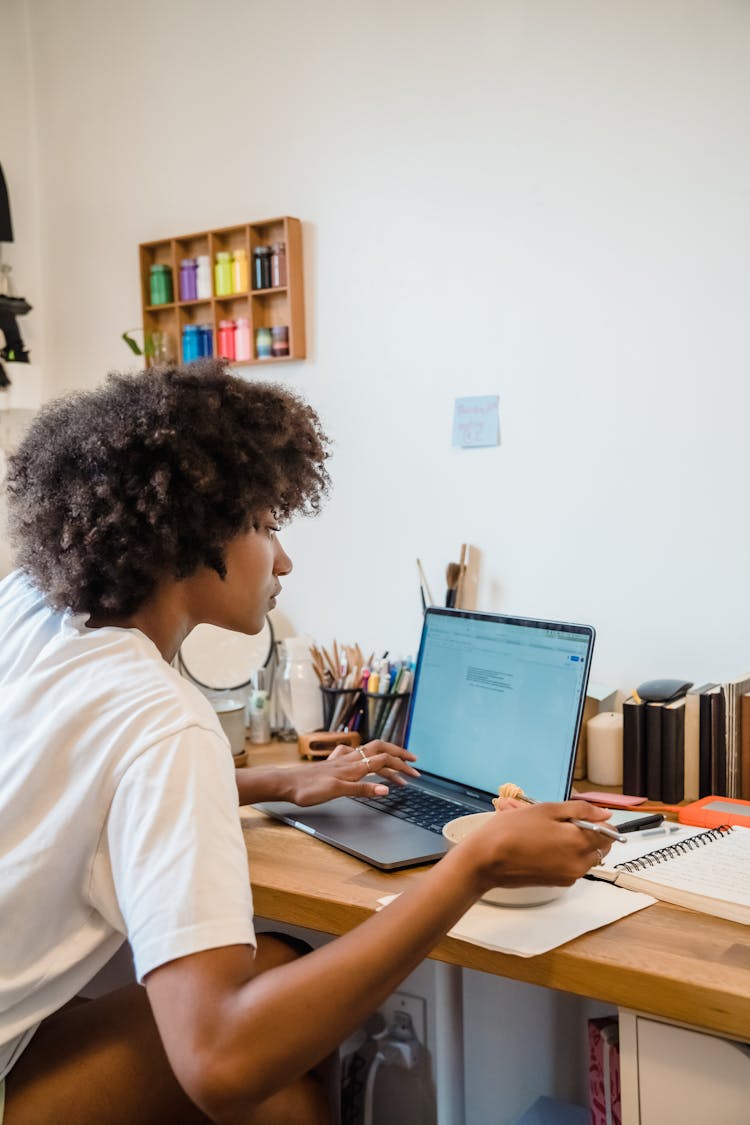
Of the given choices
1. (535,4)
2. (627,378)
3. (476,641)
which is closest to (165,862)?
(476,641)


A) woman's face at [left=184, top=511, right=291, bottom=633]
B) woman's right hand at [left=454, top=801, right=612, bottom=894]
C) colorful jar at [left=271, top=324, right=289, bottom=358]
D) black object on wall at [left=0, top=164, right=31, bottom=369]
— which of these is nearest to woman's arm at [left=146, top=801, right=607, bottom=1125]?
woman's right hand at [left=454, top=801, right=612, bottom=894]

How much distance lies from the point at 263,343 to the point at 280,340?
0.04m

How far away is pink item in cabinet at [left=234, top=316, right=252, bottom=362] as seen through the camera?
2102 millimetres

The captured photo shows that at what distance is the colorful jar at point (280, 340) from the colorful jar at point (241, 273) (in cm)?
12

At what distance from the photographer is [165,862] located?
0.77 m

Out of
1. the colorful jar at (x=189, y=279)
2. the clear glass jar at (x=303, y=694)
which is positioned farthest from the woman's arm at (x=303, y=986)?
the colorful jar at (x=189, y=279)

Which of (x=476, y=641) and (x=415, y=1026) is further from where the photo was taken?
(x=415, y=1026)

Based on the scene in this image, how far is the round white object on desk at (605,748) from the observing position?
5.15 feet

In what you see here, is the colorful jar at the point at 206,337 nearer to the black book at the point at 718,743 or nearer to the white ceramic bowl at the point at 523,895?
the black book at the point at 718,743

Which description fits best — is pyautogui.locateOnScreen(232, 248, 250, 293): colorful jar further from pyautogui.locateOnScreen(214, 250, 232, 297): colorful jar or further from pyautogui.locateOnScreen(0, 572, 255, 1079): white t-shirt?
pyautogui.locateOnScreen(0, 572, 255, 1079): white t-shirt

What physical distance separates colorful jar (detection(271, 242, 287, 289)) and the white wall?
0.05 m

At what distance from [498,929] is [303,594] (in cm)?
116

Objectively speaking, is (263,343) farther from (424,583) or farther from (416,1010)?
(416,1010)

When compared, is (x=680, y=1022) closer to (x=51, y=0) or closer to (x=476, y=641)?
(x=476, y=641)
